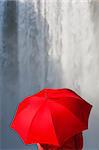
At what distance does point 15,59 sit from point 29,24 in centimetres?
72

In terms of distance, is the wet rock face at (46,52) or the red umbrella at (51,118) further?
the wet rock face at (46,52)

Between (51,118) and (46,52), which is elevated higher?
(51,118)

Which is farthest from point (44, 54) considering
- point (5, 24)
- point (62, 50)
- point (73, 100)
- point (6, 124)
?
point (73, 100)

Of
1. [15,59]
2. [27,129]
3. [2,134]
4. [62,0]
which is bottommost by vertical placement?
[2,134]

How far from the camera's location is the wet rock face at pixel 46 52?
845 cm

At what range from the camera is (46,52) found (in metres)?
8.59

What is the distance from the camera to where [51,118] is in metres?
2.26

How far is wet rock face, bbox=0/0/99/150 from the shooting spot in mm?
8453

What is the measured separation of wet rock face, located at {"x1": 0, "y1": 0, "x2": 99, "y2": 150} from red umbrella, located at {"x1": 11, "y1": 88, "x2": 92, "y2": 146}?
6.05m

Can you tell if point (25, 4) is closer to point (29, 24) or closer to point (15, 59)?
point (29, 24)

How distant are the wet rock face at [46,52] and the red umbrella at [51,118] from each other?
19.9ft

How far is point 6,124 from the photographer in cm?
838

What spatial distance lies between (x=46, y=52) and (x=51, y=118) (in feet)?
20.9

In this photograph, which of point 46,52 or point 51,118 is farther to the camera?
point 46,52
